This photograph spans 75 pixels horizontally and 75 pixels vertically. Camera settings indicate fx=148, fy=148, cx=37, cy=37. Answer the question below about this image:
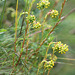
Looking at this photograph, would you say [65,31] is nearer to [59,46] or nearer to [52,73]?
[52,73]

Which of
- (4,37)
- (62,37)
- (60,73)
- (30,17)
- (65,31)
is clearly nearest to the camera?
(30,17)

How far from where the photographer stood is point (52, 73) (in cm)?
117

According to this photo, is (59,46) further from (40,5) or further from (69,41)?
(69,41)

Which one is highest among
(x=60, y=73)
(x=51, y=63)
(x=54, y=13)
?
(x=54, y=13)

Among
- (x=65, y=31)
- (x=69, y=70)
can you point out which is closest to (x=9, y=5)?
(x=65, y=31)

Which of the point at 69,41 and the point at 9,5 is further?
the point at 9,5

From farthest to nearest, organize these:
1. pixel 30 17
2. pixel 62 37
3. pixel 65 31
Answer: pixel 65 31 → pixel 62 37 → pixel 30 17

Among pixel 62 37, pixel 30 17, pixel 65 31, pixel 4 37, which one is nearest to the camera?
pixel 30 17

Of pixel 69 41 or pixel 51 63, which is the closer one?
pixel 51 63

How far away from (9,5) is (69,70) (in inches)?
30.6

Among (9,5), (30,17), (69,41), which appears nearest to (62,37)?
(69,41)

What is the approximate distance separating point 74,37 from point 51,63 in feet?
1.33

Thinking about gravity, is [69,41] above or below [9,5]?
below

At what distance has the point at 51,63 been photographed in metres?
0.68
